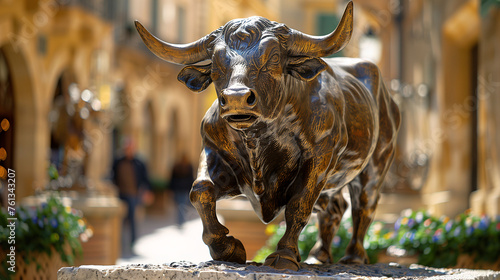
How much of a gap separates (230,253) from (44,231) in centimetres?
319

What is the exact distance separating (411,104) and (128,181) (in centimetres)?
521

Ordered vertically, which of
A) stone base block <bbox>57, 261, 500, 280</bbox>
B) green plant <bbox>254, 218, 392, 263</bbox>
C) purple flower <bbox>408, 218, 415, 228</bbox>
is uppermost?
stone base block <bbox>57, 261, 500, 280</bbox>

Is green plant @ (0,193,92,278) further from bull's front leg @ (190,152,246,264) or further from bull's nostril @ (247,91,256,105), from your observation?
bull's nostril @ (247,91,256,105)

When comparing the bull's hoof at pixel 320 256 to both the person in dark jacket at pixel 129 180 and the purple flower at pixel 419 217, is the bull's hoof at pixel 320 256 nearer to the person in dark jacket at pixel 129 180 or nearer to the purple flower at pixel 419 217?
the purple flower at pixel 419 217

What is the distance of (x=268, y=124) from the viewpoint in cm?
298

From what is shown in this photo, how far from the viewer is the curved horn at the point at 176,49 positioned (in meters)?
3.04

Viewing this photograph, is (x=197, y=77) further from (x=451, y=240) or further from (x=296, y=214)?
(x=451, y=240)

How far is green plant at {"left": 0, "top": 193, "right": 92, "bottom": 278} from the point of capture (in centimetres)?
537

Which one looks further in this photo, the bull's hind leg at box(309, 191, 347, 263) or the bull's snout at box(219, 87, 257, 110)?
the bull's hind leg at box(309, 191, 347, 263)

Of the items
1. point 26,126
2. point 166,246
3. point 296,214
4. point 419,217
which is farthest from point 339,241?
point 26,126

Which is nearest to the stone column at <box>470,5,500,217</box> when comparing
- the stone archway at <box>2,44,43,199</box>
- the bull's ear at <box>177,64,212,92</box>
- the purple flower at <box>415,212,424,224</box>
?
the purple flower at <box>415,212,424,224</box>

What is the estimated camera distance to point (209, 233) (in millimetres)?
3041

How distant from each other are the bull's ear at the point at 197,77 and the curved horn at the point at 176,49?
0.04 m

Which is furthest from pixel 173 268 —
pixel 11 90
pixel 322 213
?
pixel 11 90
